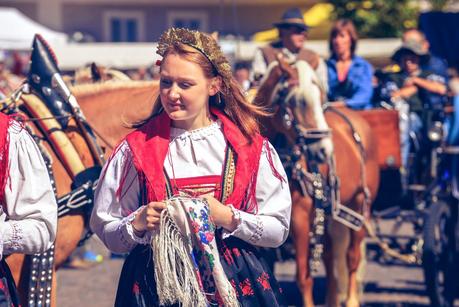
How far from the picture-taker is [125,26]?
30453 millimetres

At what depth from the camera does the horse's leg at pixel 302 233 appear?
22.9 feet

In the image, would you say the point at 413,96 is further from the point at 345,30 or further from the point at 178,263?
the point at 178,263

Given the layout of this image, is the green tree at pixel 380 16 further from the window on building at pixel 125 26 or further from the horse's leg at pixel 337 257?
the horse's leg at pixel 337 257

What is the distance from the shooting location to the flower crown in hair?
361 cm

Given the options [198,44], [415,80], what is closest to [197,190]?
[198,44]

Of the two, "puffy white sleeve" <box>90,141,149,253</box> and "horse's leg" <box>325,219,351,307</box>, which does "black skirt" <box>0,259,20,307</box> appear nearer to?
"puffy white sleeve" <box>90,141,149,253</box>

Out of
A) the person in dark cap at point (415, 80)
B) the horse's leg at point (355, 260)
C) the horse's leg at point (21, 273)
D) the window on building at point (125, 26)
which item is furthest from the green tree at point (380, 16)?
the horse's leg at point (21, 273)

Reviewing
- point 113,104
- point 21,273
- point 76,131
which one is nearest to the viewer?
point 21,273

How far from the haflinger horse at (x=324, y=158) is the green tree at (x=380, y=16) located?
1531 centimetres

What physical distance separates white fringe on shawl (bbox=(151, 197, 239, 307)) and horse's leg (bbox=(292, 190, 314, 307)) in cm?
354

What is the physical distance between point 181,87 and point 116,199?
1.44ft

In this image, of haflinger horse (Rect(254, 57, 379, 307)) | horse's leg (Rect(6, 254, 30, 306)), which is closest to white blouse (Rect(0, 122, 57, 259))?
horse's leg (Rect(6, 254, 30, 306))

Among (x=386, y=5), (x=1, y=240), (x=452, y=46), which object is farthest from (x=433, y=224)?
(x=386, y=5)

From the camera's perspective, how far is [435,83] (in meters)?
9.19
